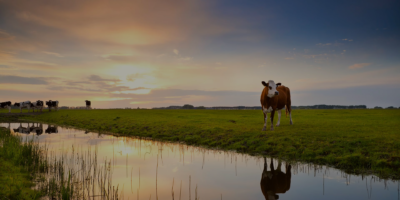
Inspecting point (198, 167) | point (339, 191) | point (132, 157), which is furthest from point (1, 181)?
point (339, 191)

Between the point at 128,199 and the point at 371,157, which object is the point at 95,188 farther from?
the point at 371,157

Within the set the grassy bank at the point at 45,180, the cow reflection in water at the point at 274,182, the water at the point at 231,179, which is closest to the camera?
the grassy bank at the point at 45,180

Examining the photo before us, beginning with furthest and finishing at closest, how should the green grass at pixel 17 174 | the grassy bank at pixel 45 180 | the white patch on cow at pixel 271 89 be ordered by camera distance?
the white patch on cow at pixel 271 89
the grassy bank at pixel 45 180
the green grass at pixel 17 174

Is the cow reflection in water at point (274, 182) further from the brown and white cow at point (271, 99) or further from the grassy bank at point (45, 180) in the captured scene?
the brown and white cow at point (271, 99)

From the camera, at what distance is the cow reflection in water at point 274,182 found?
925 centimetres

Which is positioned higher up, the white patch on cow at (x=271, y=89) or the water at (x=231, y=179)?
the white patch on cow at (x=271, y=89)

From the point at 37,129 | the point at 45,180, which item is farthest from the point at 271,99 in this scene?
the point at 37,129

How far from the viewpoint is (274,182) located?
10.4 metres

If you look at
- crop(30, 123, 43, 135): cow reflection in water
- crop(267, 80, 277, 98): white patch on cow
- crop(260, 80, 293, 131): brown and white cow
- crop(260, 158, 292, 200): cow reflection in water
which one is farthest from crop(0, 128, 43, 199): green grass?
crop(30, 123, 43, 135): cow reflection in water

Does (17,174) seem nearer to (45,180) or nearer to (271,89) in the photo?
(45,180)

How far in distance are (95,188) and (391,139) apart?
1861cm

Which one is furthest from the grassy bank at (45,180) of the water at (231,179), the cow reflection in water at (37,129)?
the cow reflection in water at (37,129)

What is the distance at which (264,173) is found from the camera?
38.5 ft

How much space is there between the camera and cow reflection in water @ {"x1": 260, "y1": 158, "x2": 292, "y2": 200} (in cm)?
925
